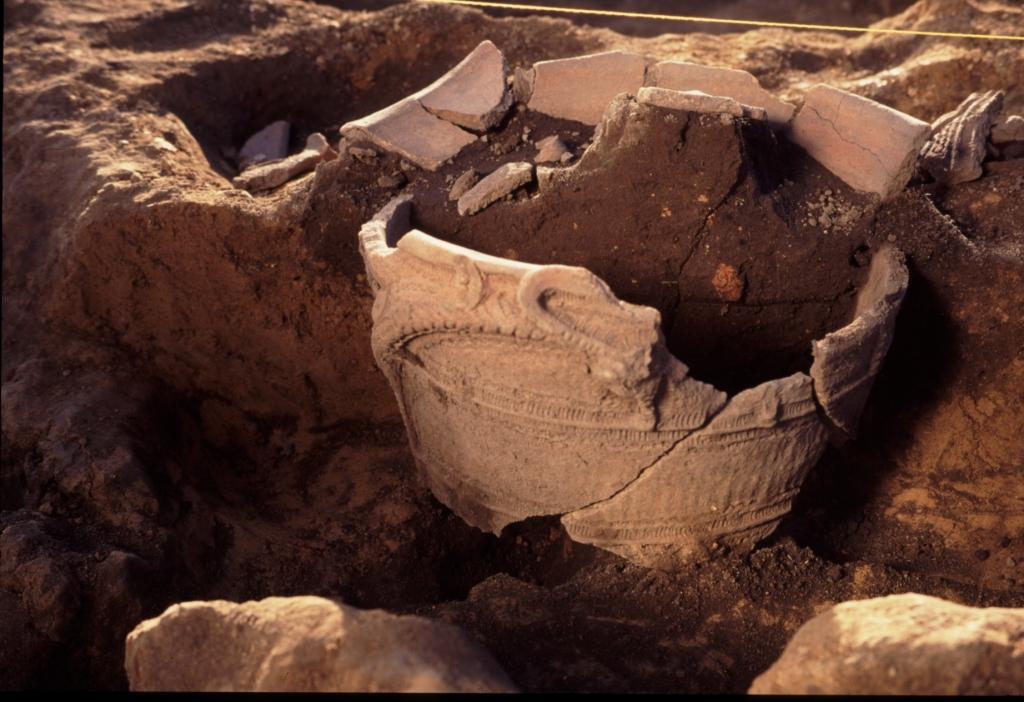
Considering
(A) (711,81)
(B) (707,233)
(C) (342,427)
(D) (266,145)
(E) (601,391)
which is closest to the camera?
(E) (601,391)

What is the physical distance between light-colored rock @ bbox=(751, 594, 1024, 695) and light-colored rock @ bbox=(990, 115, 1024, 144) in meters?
2.24

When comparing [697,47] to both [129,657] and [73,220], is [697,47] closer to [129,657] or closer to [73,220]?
[73,220]

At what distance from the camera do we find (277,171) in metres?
4.75

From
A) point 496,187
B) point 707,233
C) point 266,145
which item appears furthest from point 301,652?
point 266,145

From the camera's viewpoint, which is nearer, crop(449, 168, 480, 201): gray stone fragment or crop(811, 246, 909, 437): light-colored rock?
crop(811, 246, 909, 437): light-colored rock

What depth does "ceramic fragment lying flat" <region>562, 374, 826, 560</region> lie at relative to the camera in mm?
3119

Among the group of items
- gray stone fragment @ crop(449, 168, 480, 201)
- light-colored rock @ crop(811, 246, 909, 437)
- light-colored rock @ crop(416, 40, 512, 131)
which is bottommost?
light-colored rock @ crop(811, 246, 909, 437)

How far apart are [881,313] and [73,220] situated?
3.23 m

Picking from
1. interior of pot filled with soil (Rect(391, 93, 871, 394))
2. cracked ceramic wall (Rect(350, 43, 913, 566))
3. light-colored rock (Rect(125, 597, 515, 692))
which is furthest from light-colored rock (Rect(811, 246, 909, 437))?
light-colored rock (Rect(125, 597, 515, 692))

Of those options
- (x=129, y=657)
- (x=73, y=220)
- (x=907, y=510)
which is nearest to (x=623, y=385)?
(x=129, y=657)

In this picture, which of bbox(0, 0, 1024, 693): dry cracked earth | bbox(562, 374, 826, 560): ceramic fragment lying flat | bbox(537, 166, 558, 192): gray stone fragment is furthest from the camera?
bbox(537, 166, 558, 192): gray stone fragment

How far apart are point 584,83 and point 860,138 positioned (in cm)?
99

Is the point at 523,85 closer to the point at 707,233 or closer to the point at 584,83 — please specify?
the point at 584,83

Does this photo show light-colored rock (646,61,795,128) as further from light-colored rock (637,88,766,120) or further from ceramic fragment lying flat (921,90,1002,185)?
ceramic fragment lying flat (921,90,1002,185)
